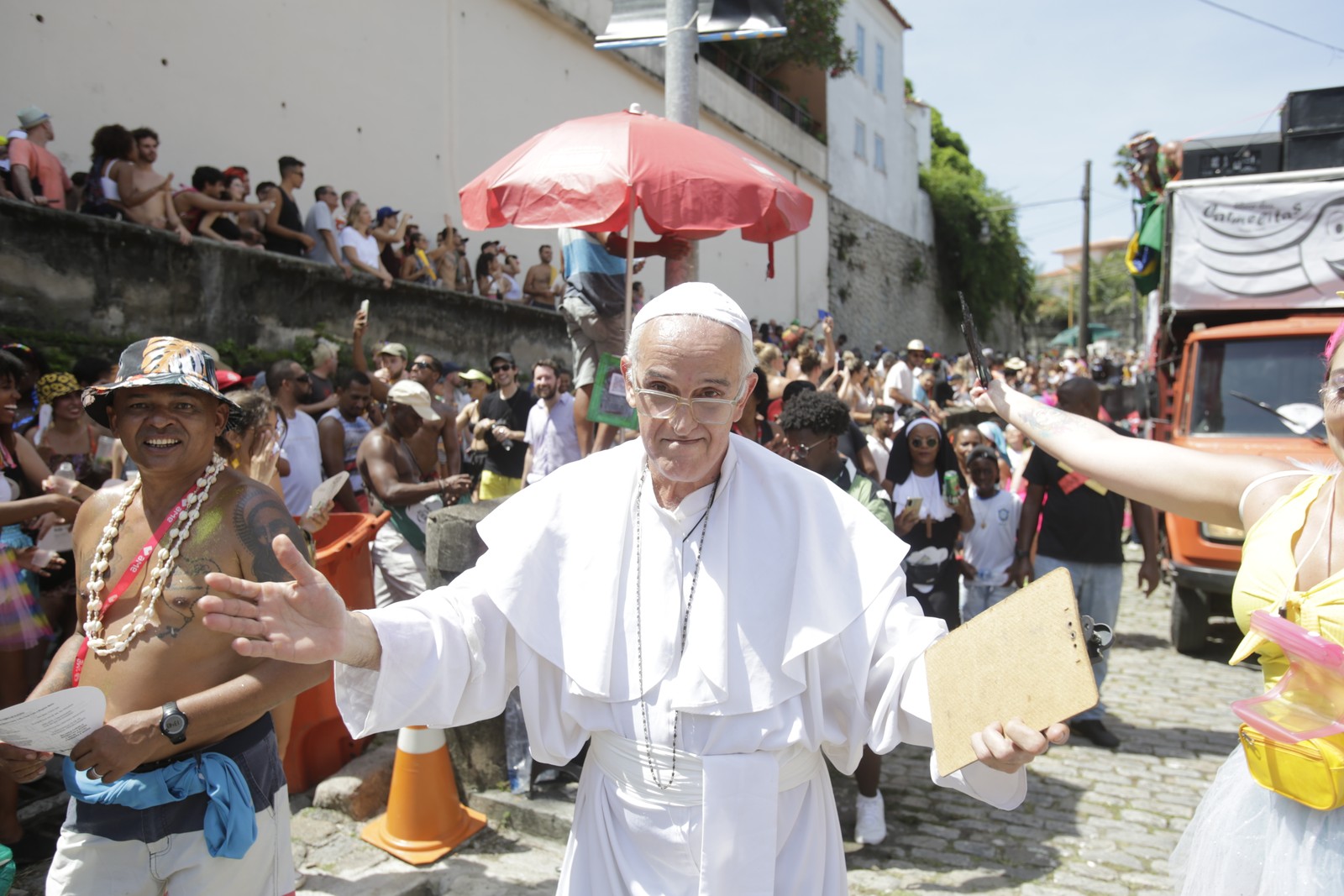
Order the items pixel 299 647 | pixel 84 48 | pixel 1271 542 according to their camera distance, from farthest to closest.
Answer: pixel 84 48
pixel 1271 542
pixel 299 647

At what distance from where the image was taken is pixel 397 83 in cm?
1293

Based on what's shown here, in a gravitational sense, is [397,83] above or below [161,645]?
above

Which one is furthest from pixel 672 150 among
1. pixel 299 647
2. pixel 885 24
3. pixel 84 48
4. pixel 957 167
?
pixel 957 167

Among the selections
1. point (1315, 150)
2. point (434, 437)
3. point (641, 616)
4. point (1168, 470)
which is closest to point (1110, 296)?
Result: point (1315, 150)

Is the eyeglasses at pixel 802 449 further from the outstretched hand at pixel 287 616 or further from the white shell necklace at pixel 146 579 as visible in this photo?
the outstretched hand at pixel 287 616

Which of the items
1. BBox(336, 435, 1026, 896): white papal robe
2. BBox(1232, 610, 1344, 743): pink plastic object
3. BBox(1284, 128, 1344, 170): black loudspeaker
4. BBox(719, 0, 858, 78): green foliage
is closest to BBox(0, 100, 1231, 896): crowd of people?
BBox(336, 435, 1026, 896): white papal robe

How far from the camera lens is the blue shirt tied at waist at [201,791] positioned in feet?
8.14

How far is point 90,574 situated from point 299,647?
4.12 feet

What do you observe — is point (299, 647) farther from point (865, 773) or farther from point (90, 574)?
point (865, 773)

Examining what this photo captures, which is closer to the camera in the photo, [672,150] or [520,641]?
[520,641]

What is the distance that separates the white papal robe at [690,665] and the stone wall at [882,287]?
25672 mm

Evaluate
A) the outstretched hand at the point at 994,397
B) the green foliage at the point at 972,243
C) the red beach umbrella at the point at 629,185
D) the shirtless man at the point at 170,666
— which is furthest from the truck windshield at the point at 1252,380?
the green foliage at the point at 972,243

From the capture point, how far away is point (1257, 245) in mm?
8203

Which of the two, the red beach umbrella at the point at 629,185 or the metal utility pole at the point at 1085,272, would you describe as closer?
the red beach umbrella at the point at 629,185
